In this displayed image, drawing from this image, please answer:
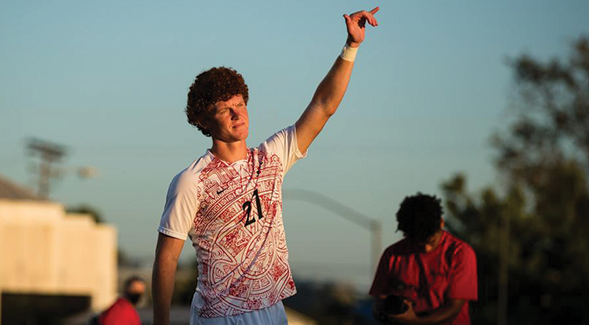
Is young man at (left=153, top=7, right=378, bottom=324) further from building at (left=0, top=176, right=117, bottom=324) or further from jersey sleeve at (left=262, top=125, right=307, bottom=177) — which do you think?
building at (left=0, top=176, right=117, bottom=324)

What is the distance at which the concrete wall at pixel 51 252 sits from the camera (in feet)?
135

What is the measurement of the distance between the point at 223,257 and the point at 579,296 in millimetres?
42355

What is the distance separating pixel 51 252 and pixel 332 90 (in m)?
38.7

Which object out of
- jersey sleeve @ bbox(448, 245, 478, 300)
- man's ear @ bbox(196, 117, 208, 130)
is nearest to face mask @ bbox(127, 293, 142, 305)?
jersey sleeve @ bbox(448, 245, 478, 300)

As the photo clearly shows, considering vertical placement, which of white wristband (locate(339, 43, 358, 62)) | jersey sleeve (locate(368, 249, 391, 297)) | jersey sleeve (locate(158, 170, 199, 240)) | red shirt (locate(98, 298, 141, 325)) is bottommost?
red shirt (locate(98, 298, 141, 325))

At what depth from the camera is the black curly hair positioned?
702cm

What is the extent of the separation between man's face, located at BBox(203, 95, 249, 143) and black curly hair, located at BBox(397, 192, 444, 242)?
2159mm

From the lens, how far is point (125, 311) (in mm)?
9867

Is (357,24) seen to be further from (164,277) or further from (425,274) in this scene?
(425,274)

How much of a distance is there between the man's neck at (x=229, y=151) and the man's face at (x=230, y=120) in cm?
3

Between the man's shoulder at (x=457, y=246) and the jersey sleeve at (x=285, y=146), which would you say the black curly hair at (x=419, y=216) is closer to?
the man's shoulder at (x=457, y=246)

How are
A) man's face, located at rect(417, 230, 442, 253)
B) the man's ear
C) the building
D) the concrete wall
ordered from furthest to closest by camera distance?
the building, the concrete wall, man's face, located at rect(417, 230, 442, 253), the man's ear

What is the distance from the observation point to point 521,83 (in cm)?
5431

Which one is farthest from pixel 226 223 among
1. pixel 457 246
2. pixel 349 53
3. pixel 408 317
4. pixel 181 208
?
pixel 457 246
